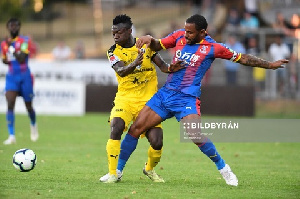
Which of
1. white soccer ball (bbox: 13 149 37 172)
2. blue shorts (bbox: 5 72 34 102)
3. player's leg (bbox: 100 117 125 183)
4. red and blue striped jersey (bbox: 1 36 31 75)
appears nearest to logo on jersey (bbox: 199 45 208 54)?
player's leg (bbox: 100 117 125 183)

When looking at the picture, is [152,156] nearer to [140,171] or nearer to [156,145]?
[156,145]

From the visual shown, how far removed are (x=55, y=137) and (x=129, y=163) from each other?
18.3 ft

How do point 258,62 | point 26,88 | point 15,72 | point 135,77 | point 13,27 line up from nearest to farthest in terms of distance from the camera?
point 258,62 → point 135,77 → point 13,27 → point 15,72 → point 26,88

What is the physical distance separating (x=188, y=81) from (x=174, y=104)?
420 mm

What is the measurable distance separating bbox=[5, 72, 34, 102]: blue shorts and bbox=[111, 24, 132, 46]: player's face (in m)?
6.93

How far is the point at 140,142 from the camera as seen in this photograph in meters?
17.8

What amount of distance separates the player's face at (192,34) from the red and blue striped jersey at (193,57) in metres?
0.11

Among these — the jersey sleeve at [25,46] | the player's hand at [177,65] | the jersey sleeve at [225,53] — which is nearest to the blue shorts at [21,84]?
the jersey sleeve at [25,46]

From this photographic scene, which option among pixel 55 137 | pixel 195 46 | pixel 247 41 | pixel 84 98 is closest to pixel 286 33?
pixel 247 41

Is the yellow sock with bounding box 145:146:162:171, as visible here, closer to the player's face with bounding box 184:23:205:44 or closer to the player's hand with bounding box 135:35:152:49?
the player's hand with bounding box 135:35:152:49

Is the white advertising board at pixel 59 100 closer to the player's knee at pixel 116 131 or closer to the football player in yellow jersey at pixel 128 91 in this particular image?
the football player in yellow jersey at pixel 128 91

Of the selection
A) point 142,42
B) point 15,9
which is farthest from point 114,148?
point 15,9

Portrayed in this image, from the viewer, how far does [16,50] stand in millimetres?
16641

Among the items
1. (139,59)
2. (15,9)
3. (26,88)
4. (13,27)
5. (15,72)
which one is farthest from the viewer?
(15,9)
